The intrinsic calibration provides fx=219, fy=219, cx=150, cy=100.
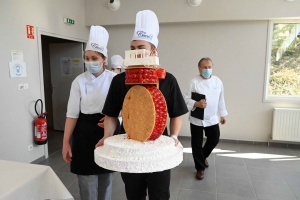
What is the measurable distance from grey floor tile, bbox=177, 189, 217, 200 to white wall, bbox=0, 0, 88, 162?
2029mm

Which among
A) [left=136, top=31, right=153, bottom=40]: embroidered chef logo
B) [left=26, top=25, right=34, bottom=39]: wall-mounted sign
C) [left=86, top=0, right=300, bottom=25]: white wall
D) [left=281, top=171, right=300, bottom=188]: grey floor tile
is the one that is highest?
[left=86, top=0, right=300, bottom=25]: white wall

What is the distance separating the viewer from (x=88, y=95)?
1.36m

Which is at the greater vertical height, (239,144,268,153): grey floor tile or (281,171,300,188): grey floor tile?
(239,144,268,153): grey floor tile

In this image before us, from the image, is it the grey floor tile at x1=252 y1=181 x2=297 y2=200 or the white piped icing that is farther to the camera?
the grey floor tile at x1=252 y1=181 x2=297 y2=200

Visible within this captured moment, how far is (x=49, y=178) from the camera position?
1.15 meters

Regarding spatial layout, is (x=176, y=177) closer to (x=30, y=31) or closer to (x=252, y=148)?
(x=252, y=148)

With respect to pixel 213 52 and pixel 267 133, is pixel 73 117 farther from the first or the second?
pixel 267 133

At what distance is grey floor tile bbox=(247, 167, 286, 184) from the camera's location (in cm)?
254

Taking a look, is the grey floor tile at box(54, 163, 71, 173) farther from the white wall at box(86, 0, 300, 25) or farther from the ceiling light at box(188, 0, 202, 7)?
the ceiling light at box(188, 0, 202, 7)

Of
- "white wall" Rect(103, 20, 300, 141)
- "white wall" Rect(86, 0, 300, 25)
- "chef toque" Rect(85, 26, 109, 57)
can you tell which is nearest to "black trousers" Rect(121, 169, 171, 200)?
"chef toque" Rect(85, 26, 109, 57)

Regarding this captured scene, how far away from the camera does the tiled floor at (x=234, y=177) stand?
2221 mm

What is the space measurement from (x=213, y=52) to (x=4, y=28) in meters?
3.04

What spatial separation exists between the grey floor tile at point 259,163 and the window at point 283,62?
3.75 ft

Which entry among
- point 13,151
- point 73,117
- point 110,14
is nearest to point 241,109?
point 110,14
